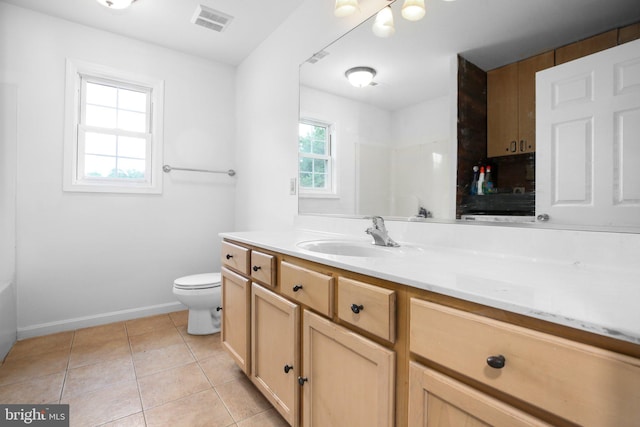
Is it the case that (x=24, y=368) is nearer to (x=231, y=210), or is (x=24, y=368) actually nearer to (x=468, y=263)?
(x=231, y=210)

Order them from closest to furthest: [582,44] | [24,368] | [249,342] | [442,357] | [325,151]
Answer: [442,357] < [582,44] < [249,342] < [24,368] < [325,151]

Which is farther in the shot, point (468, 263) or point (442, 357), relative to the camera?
point (468, 263)

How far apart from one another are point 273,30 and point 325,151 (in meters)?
1.28

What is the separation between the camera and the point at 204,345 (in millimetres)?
2168

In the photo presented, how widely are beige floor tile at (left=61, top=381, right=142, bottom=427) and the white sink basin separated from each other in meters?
1.17

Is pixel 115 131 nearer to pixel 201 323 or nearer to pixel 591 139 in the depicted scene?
pixel 201 323

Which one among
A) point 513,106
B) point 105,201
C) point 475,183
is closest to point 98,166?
point 105,201

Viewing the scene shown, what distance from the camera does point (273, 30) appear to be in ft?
8.10

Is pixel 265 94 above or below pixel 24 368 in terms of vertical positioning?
above

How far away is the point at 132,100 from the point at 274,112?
1.33 meters

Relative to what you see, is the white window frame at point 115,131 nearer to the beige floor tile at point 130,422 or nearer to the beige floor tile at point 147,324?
the beige floor tile at point 147,324

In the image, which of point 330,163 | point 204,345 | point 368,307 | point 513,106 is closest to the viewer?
point 368,307

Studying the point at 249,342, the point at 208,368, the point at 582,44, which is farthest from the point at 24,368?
the point at 582,44

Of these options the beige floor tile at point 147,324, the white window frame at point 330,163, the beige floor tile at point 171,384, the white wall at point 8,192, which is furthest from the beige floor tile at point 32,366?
the white window frame at point 330,163
